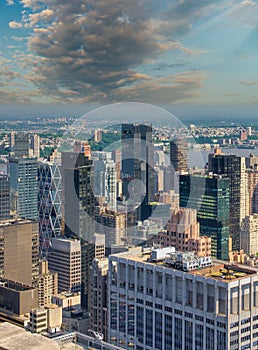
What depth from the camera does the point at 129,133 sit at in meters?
6.04

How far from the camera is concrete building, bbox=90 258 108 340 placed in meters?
5.62

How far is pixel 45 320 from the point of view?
5355 mm

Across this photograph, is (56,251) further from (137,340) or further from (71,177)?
(137,340)

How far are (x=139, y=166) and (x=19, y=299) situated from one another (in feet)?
6.03

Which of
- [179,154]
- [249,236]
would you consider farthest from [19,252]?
[249,236]

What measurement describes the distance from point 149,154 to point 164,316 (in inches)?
110

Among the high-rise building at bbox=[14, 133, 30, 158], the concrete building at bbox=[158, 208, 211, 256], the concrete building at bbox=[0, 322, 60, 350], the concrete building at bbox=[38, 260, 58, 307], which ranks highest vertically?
the high-rise building at bbox=[14, 133, 30, 158]

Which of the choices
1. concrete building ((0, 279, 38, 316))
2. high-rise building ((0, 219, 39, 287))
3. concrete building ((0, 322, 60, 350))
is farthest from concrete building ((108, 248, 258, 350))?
high-rise building ((0, 219, 39, 287))

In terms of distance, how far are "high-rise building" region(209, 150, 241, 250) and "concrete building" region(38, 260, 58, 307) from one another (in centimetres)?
289

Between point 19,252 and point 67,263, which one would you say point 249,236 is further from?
point 19,252

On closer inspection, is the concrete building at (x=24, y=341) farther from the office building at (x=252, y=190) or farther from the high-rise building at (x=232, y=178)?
the office building at (x=252, y=190)

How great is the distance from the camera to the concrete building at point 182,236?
648 centimetres

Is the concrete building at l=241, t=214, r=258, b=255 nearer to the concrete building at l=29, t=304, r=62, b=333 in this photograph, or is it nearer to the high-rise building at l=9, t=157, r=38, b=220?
the high-rise building at l=9, t=157, r=38, b=220

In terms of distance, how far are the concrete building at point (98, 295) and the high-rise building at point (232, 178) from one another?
383 cm
